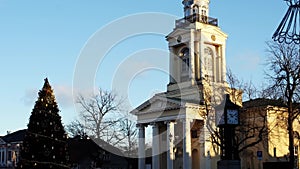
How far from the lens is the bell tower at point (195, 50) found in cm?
5875

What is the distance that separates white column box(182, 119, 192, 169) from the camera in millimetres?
52531

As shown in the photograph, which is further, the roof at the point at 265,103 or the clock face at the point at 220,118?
the roof at the point at 265,103

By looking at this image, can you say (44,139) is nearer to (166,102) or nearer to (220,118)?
(220,118)

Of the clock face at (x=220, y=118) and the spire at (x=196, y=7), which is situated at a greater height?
the spire at (x=196, y=7)

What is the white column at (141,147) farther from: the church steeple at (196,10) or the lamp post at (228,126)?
the lamp post at (228,126)

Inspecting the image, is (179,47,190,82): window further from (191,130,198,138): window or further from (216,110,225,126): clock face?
(216,110,225,126): clock face

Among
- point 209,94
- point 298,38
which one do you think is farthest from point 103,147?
point 298,38

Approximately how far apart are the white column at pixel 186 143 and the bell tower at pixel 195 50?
486 cm

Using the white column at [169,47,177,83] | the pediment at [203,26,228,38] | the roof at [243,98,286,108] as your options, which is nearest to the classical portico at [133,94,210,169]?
the white column at [169,47,177,83]

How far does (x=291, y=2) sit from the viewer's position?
8656 mm

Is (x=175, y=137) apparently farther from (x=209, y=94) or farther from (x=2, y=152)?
(x=2, y=152)

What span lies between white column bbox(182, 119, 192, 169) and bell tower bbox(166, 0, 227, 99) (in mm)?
4859

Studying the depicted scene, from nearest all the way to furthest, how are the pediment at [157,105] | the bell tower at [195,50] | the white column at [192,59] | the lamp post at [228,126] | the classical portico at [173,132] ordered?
1. the lamp post at [228,126]
2. the classical portico at [173,132]
3. the pediment at [157,105]
4. the white column at [192,59]
5. the bell tower at [195,50]

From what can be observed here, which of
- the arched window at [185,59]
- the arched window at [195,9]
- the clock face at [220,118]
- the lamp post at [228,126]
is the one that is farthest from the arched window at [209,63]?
the lamp post at [228,126]
